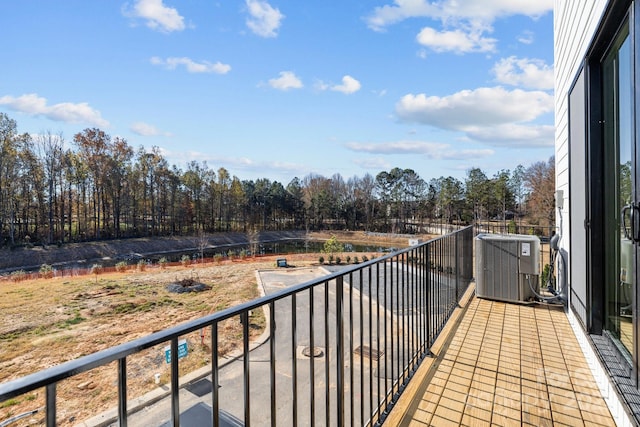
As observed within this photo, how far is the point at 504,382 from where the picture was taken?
2.18m

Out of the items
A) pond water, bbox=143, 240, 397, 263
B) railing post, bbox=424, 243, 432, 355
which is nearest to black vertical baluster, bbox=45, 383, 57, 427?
railing post, bbox=424, 243, 432, 355

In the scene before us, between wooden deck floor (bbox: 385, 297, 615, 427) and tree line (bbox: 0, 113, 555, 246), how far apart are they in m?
19.9

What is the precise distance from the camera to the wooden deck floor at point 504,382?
5.99 feet

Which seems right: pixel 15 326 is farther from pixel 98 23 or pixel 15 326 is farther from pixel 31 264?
pixel 31 264

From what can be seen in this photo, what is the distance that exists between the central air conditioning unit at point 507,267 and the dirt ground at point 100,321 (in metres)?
3.64

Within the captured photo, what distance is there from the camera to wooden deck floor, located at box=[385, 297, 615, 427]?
1.83 meters

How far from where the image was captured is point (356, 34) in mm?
7922

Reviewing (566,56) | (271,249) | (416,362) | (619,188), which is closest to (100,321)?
(416,362)

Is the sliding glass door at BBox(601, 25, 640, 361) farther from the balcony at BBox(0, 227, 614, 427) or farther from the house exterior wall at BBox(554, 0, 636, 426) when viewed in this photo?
the balcony at BBox(0, 227, 614, 427)

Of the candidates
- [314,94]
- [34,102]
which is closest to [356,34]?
[314,94]

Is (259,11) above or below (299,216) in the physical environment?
above

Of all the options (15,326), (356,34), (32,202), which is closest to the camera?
(356,34)

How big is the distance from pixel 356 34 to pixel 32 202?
1044 inches

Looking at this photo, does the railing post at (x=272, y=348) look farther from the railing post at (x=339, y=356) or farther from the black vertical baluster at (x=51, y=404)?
the black vertical baluster at (x=51, y=404)
